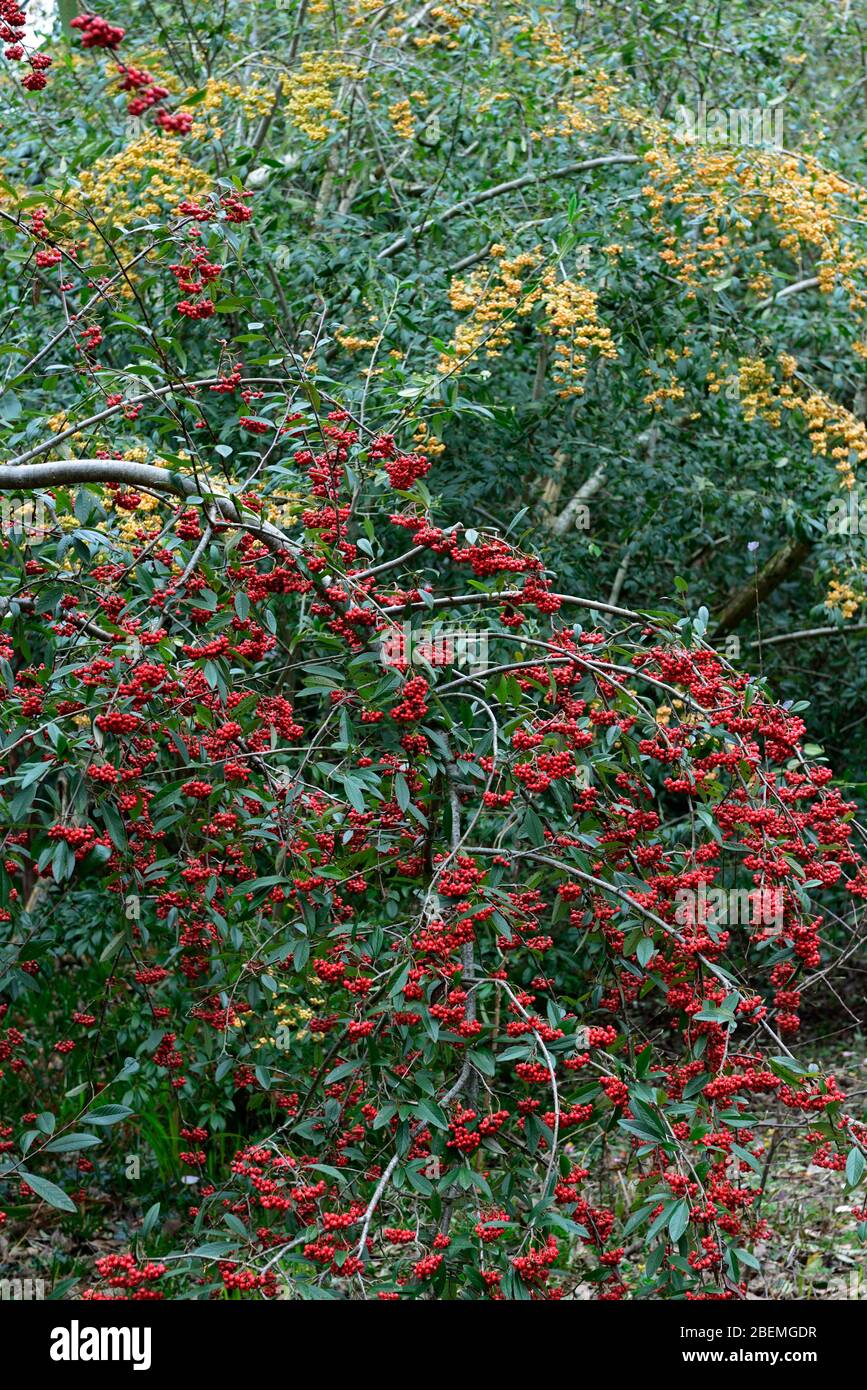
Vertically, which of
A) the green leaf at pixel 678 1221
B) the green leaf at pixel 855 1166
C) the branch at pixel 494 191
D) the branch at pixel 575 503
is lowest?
the green leaf at pixel 678 1221

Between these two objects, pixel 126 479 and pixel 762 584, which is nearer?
pixel 126 479

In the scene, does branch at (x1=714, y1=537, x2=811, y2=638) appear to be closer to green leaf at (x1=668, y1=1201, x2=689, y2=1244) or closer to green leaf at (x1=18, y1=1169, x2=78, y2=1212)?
green leaf at (x1=668, y1=1201, x2=689, y2=1244)

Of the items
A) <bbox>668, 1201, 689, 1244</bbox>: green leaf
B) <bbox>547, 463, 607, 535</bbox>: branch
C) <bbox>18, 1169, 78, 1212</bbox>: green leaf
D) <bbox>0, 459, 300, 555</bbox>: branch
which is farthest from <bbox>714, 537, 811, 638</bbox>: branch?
<bbox>18, 1169, 78, 1212</bbox>: green leaf

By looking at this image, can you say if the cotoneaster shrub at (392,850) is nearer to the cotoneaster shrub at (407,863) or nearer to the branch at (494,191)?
the cotoneaster shrub at (407,863)

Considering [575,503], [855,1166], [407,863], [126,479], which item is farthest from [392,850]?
[575,503]

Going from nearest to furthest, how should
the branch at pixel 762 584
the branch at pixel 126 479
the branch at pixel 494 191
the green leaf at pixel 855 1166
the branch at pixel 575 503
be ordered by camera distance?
the green leaf at pixel 855 1166, the branch at pixel 126 479, the branch at pixel 494 191, the branch at pixel 575 503, the branch at pixel 762 584

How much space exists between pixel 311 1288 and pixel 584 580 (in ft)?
11.7

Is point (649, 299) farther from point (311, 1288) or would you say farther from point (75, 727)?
point (311, 1288)

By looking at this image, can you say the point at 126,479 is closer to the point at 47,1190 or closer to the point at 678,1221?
the point at 47,1190

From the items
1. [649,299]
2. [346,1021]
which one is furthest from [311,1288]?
[649,299]

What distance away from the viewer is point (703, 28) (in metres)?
6.44

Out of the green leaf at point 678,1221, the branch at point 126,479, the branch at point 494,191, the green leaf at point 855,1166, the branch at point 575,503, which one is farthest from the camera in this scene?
the branch at point 575,503

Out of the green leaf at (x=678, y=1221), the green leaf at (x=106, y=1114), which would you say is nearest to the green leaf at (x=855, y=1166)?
the green leaf at (x=678, y=1221)

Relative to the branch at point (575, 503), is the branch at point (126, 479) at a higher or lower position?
higher
